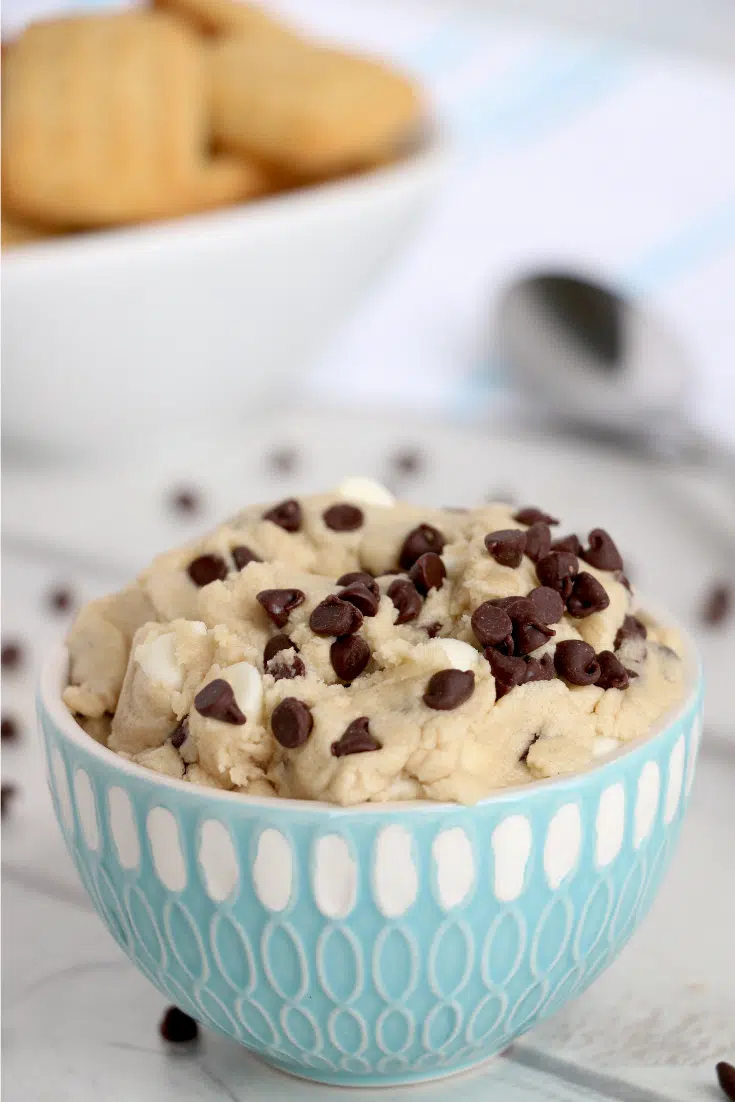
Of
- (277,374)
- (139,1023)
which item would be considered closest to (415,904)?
(139,1023)

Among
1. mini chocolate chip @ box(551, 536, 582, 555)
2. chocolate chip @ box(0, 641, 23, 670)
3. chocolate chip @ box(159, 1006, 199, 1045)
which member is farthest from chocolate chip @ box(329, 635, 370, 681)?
A: chocolate chip @ box(0, 641, 23, 670)

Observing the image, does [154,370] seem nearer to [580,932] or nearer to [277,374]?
[277,374]

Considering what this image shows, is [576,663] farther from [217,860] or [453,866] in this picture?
[217,860]

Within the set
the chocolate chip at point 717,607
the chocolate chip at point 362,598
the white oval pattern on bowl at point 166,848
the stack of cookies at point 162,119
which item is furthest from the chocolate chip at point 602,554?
the stack of cookies at point 162,119

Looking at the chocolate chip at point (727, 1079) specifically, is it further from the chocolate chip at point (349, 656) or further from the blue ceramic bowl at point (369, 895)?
the chocolate chip at point (349, 656)

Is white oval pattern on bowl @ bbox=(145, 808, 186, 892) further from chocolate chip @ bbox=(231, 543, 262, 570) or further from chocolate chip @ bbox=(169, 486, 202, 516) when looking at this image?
chocolate chip @ bbox=(169, 486, 202, 516)

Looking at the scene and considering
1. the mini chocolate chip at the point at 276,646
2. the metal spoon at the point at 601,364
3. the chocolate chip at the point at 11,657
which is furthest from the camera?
the metal spoon at the point at 601,364

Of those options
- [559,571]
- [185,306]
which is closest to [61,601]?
[185,306]
